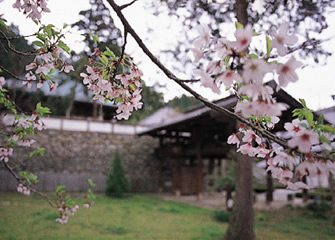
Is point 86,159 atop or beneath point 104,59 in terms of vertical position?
beneath

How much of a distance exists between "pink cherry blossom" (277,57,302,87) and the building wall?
8271 millimetres

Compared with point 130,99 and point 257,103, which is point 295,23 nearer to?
point 130,99

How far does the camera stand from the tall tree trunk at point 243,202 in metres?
3.45

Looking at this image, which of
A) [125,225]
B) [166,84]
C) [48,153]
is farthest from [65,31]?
→ [48,153]

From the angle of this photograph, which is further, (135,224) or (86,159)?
(86,159)

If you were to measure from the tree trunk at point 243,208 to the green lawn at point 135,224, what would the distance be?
37cm

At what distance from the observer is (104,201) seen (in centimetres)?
655

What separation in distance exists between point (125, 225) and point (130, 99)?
340 centimetres

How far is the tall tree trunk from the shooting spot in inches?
136

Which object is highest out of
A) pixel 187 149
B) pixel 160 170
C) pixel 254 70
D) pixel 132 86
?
pixel 187 149

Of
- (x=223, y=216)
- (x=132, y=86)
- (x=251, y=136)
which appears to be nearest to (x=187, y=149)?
(x=223, y=216)

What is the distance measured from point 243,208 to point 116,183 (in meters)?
4.59

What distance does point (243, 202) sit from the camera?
Result: 360cm

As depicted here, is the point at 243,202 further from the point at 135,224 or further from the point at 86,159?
the point at 86,159
